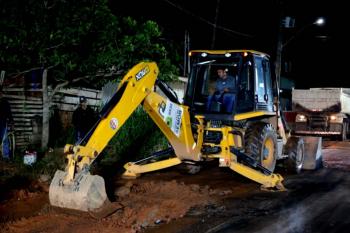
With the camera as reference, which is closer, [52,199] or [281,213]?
[52,199]

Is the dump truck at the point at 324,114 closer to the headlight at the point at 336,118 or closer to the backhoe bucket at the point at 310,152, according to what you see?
the headlight at the point at 336,118

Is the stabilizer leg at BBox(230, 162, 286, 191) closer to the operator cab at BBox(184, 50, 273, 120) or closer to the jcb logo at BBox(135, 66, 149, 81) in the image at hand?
the operator cab at BBox(184, 50, 273, 120)

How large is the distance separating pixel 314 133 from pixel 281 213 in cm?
1514

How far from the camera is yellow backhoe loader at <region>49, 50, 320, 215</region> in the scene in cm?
639

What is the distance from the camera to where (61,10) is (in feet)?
33.4

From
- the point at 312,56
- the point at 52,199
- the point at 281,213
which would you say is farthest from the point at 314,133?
the point at 312,56

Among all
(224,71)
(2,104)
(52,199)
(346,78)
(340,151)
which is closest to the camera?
(52,199)

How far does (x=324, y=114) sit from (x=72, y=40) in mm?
15205

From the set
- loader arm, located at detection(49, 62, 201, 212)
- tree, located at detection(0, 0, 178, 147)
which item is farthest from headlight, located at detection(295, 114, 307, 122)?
loader arm, located at detection(49, 62, 201, 212)

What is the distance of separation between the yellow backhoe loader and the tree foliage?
226cm

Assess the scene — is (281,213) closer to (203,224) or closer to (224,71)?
(203,224)

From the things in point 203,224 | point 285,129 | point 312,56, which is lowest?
point 203,224

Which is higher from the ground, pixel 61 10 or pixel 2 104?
pixel 61 10

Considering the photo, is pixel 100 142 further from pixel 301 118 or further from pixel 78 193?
pixel 301 118
